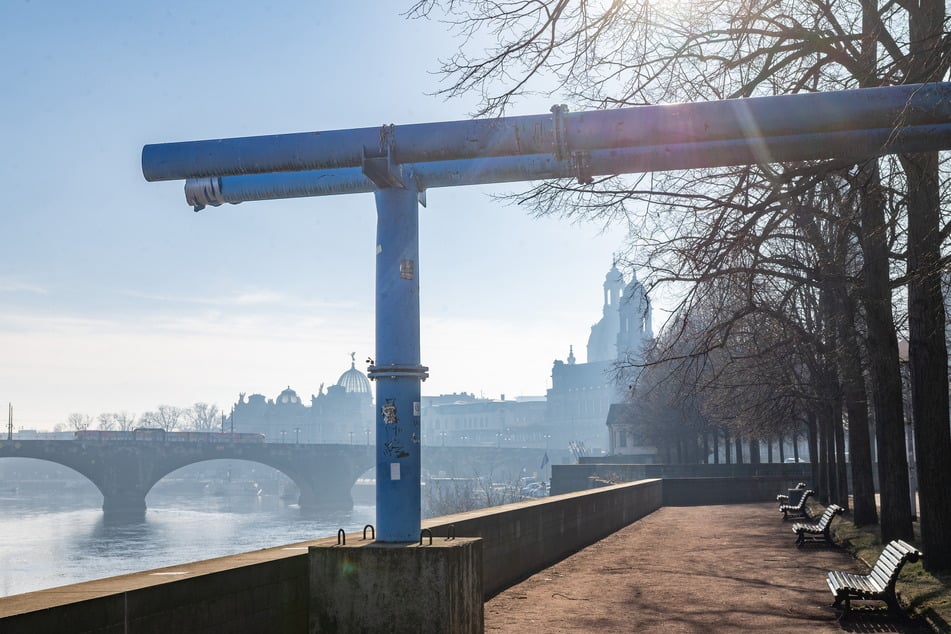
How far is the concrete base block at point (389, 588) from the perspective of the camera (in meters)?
8.13

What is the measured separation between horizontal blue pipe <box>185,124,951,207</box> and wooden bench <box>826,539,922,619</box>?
5174mm

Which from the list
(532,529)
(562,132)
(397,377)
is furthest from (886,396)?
(397,377)

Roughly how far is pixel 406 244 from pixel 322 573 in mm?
2939

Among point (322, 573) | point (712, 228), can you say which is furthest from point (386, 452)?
point (712, 228)

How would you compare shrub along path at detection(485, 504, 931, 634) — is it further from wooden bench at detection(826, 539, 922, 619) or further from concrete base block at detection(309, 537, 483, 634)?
concrete base block at detection(309, 537, 483, 634)

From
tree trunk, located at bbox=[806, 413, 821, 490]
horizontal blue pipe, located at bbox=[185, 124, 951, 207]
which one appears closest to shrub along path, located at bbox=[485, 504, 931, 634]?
horizontal blue pipe, located at bbox=[185, 124, 951, 207]

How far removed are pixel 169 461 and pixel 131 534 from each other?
28725mm

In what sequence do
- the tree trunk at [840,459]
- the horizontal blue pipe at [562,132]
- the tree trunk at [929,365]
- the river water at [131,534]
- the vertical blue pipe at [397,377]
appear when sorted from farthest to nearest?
the river water at [131,534] → the tree trunk at [840,459] → the tree trunk at [929,365] → the vertical blue pipe at [397,377] → the horizontal blue pipe at [562,132]

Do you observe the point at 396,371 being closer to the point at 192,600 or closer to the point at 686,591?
the point at 192,600

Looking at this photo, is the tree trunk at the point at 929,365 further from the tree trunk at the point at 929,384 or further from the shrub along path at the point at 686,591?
the shrub along path at the point at 686,591

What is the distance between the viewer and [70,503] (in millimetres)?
132125

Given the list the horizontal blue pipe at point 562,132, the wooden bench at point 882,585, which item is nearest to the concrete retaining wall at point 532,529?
the horizontal blue pipe at point 562,132

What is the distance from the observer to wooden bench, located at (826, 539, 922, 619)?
448 inches

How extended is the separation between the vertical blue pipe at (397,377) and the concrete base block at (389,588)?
40 cm
